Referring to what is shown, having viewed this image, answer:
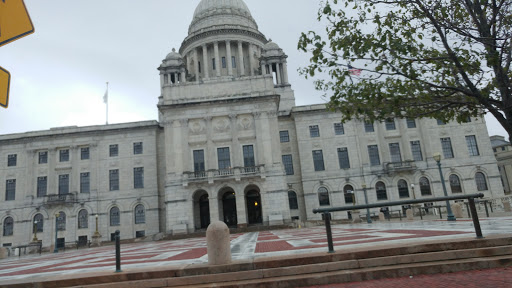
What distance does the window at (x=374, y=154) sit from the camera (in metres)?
44.5

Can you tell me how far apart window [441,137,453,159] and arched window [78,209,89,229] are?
153ft

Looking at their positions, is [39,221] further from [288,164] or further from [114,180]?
[288,164]

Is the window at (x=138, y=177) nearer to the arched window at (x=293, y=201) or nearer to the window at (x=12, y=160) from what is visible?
the window at (x=12, y=160)

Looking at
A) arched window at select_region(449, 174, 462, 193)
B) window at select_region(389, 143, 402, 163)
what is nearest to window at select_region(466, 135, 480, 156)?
arched window at select_region(449, 174, 462, 193)

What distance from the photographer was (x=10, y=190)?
45125mm

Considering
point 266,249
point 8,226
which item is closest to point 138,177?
point 8,226

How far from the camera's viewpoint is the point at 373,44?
8.14 metres

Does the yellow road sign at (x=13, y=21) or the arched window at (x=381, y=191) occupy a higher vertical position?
the yellow road sign at (x=13, y=21)

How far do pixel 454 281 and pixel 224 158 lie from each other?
3498cm

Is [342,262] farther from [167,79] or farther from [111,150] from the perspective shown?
[167,79]

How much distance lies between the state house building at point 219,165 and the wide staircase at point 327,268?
30598 millimetres

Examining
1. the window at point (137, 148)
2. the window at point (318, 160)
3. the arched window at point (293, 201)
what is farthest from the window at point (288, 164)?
the window at point (137, 148)

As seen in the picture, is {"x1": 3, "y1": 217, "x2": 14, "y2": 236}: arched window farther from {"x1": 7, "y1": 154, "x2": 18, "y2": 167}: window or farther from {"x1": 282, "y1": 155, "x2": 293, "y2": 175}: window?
{"x1": 282, "y1": 155, "x2": 293, "y2": 175}: window

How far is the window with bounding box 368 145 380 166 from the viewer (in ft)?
146
